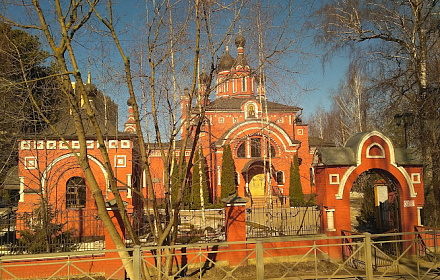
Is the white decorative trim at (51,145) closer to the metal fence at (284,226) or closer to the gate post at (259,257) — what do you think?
the metal fence at (284,226)

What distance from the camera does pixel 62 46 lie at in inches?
253

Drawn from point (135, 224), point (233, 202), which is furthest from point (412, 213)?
point (135, 224)

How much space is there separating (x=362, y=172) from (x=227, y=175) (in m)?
12.9

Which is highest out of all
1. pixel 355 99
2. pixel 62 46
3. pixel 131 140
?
pixel 355 99

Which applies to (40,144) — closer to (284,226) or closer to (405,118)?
(284,226)

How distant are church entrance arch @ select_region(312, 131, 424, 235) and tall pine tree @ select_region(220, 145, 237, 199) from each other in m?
12.2

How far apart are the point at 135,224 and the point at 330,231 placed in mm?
5595

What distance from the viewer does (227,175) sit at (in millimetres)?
21797

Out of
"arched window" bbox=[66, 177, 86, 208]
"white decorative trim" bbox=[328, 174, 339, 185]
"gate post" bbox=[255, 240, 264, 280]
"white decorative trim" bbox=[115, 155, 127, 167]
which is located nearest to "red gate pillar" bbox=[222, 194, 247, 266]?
"white decorative trim" bbox=[328, 174, 339, 185]

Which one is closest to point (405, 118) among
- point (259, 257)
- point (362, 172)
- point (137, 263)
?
point (362, 172)

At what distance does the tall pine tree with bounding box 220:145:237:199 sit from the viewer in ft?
70.9

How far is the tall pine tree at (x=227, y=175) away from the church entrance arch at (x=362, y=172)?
1224 cm

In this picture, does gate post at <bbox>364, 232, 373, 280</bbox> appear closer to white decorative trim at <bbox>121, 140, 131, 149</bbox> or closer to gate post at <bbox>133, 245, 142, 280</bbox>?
gate post at <bbox>133, 245, 142, 280</bbox>

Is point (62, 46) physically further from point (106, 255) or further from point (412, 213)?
point (412, 213)
